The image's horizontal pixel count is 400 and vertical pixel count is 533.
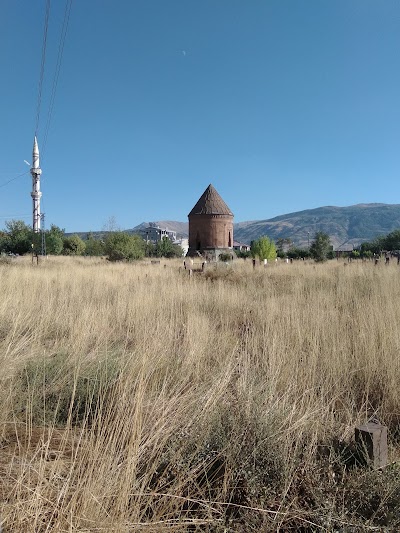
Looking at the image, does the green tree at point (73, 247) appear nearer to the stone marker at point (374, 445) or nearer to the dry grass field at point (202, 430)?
the dry grass field at point (202, 430)

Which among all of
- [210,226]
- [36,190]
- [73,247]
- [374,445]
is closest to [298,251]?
[210,226]

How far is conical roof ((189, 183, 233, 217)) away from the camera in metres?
43.9

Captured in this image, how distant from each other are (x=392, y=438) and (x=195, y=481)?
1442 mm

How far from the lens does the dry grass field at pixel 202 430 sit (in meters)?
1.60

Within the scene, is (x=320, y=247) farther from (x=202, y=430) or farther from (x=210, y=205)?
(x=202, y=430)

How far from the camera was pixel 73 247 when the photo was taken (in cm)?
5900

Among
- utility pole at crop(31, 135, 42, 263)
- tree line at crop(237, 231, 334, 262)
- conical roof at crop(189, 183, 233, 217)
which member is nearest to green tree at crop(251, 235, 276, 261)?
tree line at crop(237, 231, 334, 262)

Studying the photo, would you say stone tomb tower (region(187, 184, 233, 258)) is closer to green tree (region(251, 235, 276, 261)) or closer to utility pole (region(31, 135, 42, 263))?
green tree (region(251, 235, 276, 261))

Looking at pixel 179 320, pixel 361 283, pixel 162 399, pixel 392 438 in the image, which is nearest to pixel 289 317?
pixel 179 320

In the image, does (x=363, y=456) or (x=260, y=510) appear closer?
(x=260, y=510)

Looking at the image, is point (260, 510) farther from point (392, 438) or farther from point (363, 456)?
point (392, 438)

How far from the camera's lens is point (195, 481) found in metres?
1.83

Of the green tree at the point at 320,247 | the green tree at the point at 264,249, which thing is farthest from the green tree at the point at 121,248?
the green tree at the point at 320,247

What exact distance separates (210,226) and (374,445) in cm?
4200
